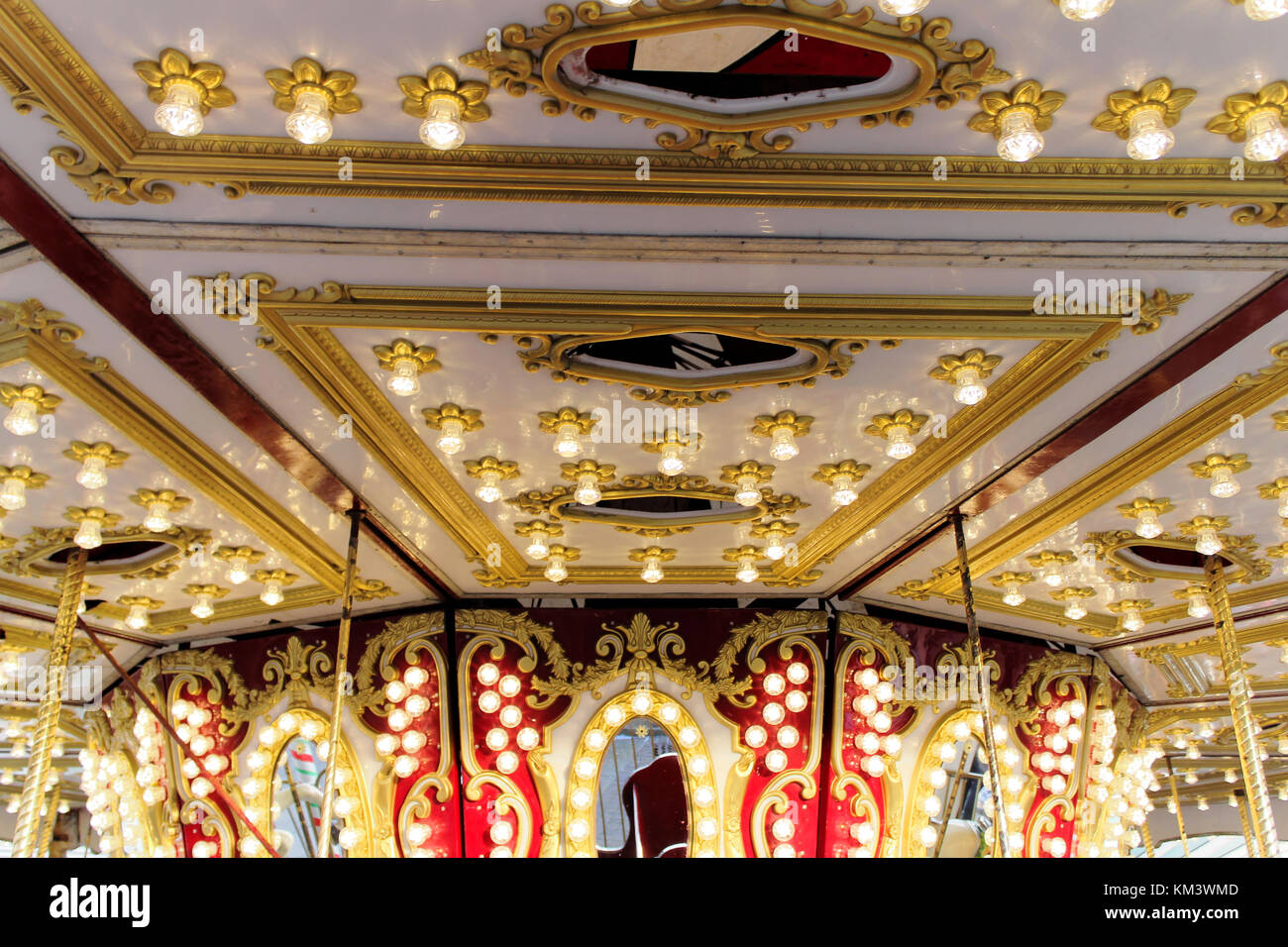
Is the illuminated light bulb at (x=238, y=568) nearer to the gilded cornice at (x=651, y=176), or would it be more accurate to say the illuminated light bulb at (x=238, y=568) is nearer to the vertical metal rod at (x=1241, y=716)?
the gilded cornice at (x=651, y=176)

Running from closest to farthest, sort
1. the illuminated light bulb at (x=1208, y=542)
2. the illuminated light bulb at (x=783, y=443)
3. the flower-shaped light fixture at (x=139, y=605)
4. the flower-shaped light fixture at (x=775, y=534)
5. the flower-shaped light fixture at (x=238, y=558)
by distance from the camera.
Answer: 1. the illuminated light bulb at (x=783, y=443)
2. the illuminated light bulb at (x=1208, y=542)
3. the flower-shaped light fixture at (x=775, y=534)
4. the flower-shaped light fixture at (x=238, y=558)
5. the flower-shaped light fixture at (x=139, y=605)

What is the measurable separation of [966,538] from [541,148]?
565 cm

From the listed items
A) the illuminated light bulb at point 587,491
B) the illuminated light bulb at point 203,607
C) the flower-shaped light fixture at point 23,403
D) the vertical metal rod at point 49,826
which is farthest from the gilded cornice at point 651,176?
the vertical metal rod at point 49,826

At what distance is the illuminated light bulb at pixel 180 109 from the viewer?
3.47 metres

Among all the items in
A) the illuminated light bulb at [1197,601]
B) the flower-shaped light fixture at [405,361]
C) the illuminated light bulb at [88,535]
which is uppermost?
the flower-shaped light fixture at [405,361]

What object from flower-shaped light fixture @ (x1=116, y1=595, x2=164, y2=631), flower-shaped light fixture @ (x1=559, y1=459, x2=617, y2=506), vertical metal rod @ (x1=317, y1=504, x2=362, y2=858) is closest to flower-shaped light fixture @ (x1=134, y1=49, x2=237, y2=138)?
flower-shaped light fixture @ (x1=559, y1=459, x2=617, y2=506)

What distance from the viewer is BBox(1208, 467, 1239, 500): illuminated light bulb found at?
636cm

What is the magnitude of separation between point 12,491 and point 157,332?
2.32m

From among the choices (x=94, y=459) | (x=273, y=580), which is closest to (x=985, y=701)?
(x=273, y=580)

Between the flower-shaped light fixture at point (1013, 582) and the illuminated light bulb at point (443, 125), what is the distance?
685 centimetres

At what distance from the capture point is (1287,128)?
374 cm

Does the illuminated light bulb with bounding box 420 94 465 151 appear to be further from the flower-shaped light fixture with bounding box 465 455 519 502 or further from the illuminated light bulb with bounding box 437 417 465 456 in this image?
the flower-shaped light fixture with bounding box 465 455 519 502
